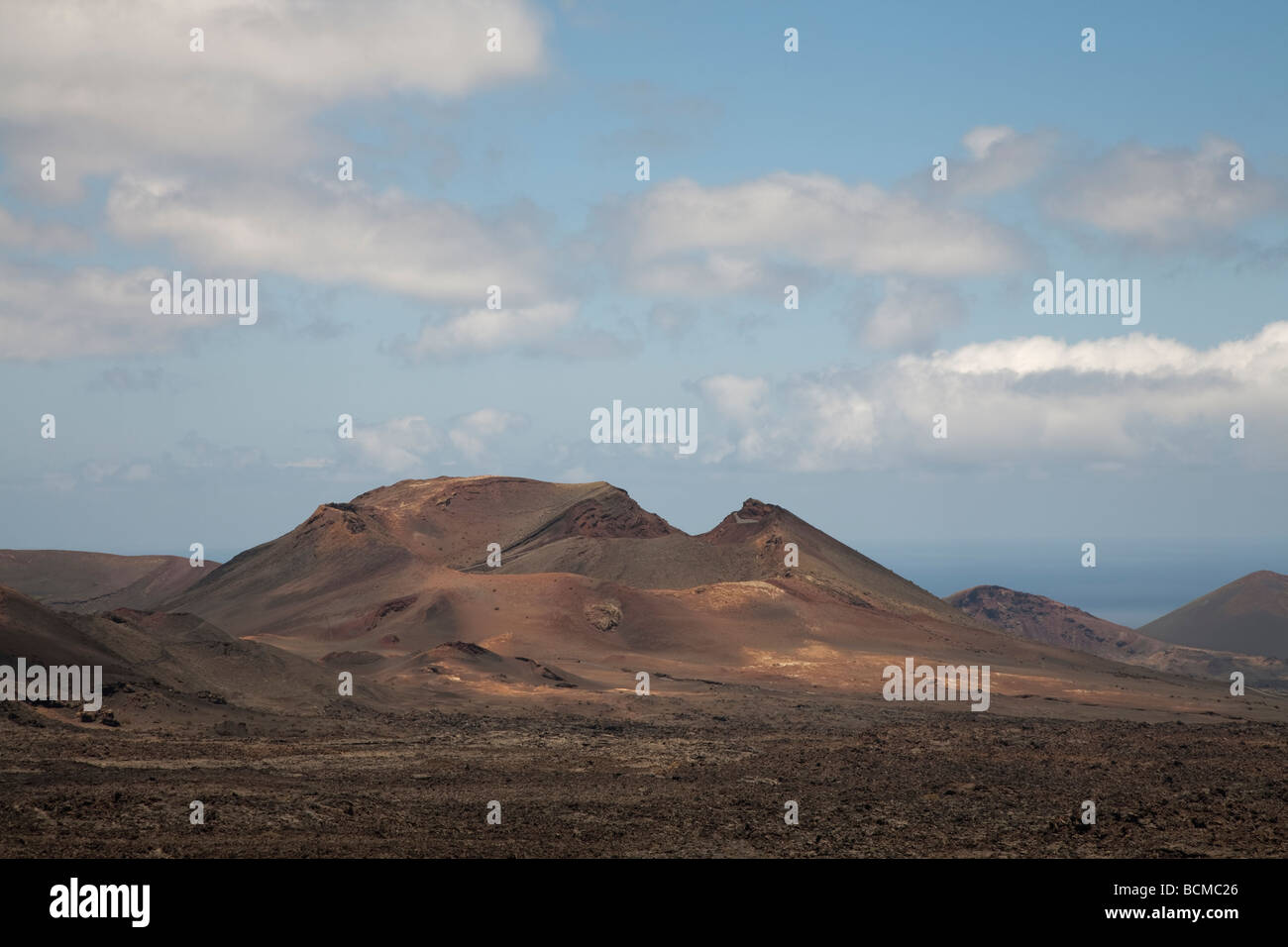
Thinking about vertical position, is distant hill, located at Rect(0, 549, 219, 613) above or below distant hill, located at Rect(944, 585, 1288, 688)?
above

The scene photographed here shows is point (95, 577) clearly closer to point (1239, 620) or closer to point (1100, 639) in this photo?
point (1100, 639)

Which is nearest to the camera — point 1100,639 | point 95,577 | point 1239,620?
point 1239,620

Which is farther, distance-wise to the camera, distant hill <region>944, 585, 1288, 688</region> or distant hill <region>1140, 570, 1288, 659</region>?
distant hill <region>1140, 570, 1288, 659</region>

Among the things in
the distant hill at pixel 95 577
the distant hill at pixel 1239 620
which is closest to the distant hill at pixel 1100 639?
the distant hill at pixel 1239 620

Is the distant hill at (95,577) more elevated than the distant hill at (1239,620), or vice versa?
the distant hill at (95,577)

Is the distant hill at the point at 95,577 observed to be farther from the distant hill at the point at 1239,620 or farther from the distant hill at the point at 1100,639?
the distant hill at the point at 1239,620

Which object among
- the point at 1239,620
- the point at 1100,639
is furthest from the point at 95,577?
the point at 1239,620

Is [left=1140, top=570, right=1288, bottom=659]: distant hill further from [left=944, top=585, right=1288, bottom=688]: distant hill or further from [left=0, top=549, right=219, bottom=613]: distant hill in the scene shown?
[left=0, top=549, right=219, bottom=613]: distant hill

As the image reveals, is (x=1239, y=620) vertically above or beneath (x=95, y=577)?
beneath

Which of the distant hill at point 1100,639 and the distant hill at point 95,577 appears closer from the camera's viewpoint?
the distant hill at point 1100,639

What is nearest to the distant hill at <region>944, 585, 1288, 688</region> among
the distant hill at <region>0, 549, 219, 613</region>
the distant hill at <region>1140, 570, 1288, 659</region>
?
the distant hill at <region>1140, 570, 1288, 659</region>
